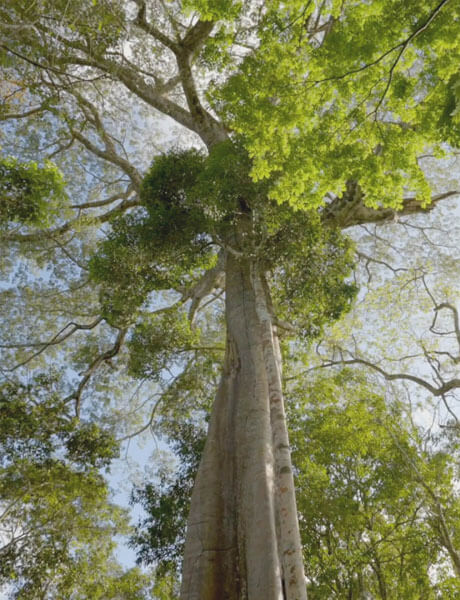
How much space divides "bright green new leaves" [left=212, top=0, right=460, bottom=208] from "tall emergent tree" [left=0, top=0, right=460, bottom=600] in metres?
0.02

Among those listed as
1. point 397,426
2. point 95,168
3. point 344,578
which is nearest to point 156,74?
point 95,168

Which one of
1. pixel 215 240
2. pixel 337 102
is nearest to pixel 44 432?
pixel 215 240

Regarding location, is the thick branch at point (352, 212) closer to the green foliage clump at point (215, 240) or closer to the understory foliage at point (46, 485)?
the green foliage clump at point (215, 240)

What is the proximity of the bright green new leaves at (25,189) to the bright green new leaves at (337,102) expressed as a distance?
133 inches

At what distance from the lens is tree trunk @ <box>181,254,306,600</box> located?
372 cm

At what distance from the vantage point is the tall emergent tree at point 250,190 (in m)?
4.49

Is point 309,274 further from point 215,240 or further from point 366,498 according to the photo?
point 366,498

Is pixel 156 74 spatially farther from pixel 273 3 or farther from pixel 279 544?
pixel 279 544

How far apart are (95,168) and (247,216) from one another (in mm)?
8911

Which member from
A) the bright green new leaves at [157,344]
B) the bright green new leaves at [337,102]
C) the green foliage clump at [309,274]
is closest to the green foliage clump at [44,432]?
the bright green new leaves at [157,344]

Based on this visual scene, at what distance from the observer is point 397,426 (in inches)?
383

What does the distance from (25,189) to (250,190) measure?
13.1 ft

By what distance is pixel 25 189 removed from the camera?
7574mm

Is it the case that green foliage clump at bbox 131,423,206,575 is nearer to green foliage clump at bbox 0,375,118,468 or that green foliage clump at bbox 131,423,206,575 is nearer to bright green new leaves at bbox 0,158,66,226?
green foliage clump at bbox 0,375,118,468
